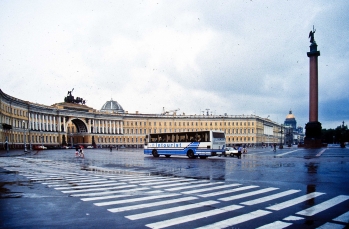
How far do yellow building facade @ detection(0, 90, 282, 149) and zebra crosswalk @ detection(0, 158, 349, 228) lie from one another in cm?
7008

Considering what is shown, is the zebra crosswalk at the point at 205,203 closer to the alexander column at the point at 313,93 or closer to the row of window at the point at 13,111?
the alexander column at the point at 313,93

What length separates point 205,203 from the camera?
1067cm

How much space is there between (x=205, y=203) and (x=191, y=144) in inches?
1148

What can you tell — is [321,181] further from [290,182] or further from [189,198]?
[189,198]

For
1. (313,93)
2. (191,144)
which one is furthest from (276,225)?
(313,93)

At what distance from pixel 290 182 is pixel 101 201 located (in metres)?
8.97

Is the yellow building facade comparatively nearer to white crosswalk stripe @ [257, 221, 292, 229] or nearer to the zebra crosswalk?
the zebra crosswalk

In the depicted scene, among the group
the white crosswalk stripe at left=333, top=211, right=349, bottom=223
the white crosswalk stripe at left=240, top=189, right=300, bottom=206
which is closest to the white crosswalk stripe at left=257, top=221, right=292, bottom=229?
the white crosswalk stripe at left=333, top=211, right=349, bottom=223

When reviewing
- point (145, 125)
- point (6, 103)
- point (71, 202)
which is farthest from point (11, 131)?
point (71, 202)

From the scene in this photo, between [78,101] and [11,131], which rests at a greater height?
[78,101]

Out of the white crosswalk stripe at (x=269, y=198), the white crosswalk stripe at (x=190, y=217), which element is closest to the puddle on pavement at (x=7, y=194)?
the white crosswalk stripe at (x=190, y=217)

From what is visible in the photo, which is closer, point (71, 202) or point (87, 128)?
point (71, 202)

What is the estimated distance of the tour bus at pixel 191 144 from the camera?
38312 mm

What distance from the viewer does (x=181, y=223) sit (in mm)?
8242
